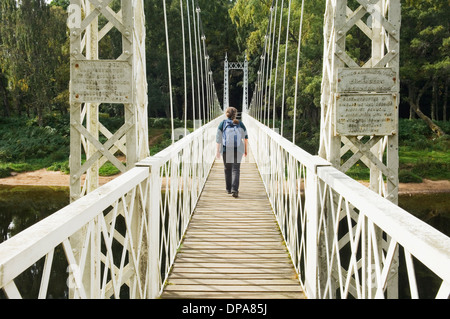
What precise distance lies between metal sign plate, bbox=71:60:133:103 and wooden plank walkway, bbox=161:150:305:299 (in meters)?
1.14

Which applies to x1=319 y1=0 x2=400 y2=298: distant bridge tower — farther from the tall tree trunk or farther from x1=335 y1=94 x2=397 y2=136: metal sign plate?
the tall tree trunk

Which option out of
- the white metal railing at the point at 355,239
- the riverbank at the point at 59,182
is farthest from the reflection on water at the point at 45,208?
the white metal railing at the point at 355,239

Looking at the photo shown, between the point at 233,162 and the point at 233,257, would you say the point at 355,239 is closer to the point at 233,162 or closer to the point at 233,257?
the point at 233,257

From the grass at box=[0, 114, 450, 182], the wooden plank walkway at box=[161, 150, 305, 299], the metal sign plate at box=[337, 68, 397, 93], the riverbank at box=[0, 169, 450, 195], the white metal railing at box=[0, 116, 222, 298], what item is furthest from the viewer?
the grass at box=[0, 114, 450, 182]

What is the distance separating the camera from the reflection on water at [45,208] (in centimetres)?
942

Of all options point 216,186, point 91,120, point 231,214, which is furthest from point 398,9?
point 216,186

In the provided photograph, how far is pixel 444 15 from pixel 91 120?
19.2 m

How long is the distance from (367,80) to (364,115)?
0.58 feet

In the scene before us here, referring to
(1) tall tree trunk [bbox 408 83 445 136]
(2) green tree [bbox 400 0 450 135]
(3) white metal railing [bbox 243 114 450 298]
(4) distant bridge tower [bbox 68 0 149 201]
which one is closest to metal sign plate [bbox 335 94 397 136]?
(3) white metal railing [bbox 243 114 450 298]

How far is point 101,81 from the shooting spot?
105 inches

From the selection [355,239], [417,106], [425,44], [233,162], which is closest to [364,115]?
[355,239]

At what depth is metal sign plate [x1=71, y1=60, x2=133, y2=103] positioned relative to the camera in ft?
8.60

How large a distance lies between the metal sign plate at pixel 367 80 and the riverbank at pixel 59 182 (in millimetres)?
13237

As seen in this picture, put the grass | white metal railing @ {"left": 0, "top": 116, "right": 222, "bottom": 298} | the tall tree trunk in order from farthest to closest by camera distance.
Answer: the tall tree trunk, the grass, white metal railing @ {"left": 0, "top": 116, "right": 222, "bottom": 298}
